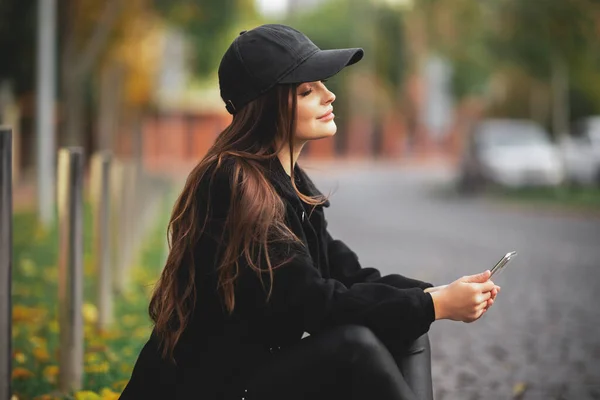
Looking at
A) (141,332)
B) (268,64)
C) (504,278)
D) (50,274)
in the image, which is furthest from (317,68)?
(504,278)

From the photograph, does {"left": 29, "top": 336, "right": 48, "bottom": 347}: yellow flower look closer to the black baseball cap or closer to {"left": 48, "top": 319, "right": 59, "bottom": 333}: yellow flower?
{"left": 48, "top": 319, "right": 59, "bottom": 333}: yellow flower

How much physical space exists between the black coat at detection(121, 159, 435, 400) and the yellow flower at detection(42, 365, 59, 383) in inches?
92.5

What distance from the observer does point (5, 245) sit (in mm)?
3826

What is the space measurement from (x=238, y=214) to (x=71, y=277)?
7.73 feet

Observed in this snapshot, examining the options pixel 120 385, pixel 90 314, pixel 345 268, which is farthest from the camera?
pixel 90 314

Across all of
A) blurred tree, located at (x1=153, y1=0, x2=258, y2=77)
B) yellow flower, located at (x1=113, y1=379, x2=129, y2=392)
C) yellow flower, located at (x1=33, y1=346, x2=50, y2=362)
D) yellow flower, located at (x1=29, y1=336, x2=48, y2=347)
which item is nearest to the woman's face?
yellow flower, located at (x1=113, y1=379, x2=129, y2=392)

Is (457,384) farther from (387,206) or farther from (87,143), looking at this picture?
(87,143)

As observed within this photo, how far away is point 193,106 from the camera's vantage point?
6425 centimetres

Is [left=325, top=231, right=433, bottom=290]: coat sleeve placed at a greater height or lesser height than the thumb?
lesser

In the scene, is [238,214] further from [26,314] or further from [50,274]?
[50,274]

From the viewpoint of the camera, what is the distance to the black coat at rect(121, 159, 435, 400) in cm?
294

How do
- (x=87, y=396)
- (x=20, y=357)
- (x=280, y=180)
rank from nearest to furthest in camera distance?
(x=280, y=180) → (x=87, y=396) → (x=20, y=357)

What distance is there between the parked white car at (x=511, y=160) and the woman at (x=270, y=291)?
922 inches

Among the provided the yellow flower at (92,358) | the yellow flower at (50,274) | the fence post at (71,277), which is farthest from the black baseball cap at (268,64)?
the yellow flower at (50,274)
